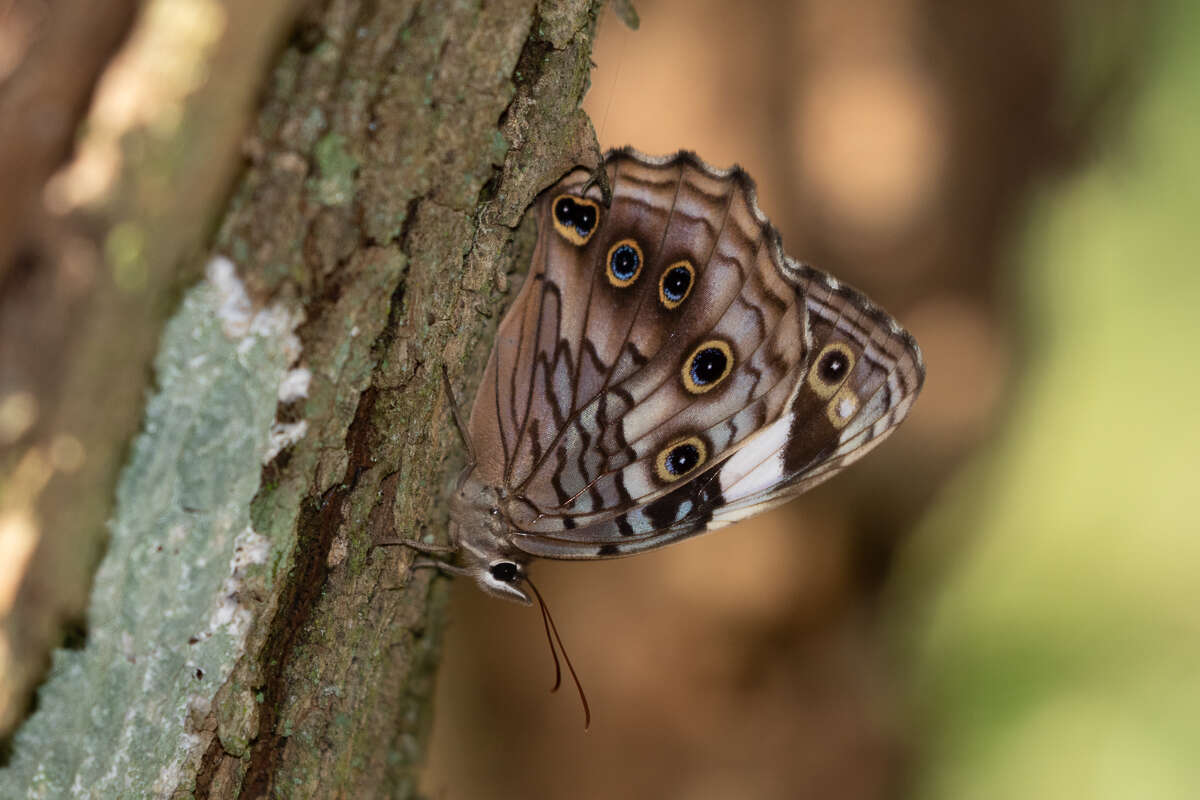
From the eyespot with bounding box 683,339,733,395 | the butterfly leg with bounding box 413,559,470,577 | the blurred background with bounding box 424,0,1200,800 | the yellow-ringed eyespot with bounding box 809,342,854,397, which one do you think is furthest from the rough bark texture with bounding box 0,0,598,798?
the blurred background with bounding box 424,0,1200,800

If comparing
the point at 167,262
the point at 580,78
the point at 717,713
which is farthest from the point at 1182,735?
the point at 167,262

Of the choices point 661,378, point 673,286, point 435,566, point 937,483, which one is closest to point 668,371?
point 661,378

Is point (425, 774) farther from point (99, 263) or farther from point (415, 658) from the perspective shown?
point (99, 263)

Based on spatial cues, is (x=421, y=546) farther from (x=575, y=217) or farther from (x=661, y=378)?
(x=575, y=217)

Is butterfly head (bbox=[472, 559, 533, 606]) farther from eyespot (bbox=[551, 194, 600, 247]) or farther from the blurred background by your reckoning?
the blurred background

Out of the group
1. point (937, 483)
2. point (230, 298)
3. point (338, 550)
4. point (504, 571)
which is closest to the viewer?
point (230, 298)

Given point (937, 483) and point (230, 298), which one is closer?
point (230, 298)

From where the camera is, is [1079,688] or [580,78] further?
[1079,688]

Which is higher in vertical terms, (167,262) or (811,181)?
(811,181)
